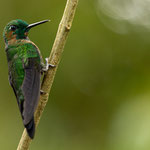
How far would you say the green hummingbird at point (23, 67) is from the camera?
11.0 ft

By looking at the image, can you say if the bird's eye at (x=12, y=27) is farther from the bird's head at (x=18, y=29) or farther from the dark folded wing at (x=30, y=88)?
the dark folded wing at (x=30, y=88)

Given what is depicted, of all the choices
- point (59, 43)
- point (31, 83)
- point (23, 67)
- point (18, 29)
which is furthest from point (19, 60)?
point (59, 43)

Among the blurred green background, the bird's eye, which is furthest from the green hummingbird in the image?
the blurred green background

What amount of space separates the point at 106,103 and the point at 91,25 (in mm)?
1535

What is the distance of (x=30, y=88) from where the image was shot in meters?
3.55

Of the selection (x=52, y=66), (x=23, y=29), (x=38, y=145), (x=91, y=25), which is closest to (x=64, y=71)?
(x=91, y=25)

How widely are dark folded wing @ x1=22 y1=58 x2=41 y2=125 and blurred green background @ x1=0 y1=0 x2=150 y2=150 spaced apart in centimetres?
156

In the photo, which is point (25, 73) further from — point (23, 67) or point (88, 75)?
point (88, 75)

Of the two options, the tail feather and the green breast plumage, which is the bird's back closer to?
the green breast plumage

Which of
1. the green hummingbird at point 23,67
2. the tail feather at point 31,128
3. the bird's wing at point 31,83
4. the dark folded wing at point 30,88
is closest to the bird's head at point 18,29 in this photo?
the green hummingbird at point 23,67

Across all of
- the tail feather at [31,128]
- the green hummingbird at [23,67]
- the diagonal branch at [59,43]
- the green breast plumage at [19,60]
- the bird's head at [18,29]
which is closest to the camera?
the tail feather at [31,128]

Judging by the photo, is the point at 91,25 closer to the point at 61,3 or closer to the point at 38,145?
the point at 61,3

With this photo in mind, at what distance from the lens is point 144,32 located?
6.23 meters

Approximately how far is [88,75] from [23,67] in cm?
277
